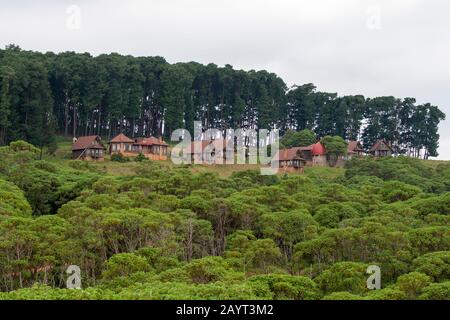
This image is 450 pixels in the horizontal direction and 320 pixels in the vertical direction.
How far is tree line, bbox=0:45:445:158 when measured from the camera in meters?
68.5

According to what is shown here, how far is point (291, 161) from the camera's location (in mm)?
72438

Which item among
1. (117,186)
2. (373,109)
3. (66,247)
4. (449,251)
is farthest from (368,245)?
(373,109)

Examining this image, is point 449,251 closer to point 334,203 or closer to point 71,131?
point 334,203

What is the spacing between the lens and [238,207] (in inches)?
→ 1535

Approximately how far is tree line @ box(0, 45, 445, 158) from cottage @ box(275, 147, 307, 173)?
14.5m

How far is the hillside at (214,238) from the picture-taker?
85.8 ft

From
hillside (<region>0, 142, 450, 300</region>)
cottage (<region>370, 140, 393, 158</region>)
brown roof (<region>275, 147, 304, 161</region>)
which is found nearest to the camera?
hillside (<region>0, 142, 450, 300</region>)

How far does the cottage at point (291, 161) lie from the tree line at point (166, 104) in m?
14.5

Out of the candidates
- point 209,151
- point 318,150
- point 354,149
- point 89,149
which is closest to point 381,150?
point 354,149

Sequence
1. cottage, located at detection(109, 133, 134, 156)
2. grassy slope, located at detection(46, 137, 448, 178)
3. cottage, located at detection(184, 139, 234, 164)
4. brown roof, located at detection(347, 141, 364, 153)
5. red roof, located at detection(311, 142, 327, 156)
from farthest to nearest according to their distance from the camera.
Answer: brown roof, located at detection(347, 141, 364, 153)
red roof, located at detection(311, 142, 327, 156)
cottage, located at detection(184, 139, 234, 164)
cottage, located at detection(109, 133, 134, 156)
grassy slope, located at detection(46, 137, 448, 178)

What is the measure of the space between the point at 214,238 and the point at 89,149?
32.3m

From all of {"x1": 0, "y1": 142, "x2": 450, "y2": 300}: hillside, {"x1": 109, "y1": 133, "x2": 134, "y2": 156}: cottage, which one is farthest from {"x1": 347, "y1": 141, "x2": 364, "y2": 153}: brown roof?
{"x1": 0, "y1": 142, "x2": 450, "y2": 300}: hillside

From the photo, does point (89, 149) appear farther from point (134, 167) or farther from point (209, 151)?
point (209, 151)

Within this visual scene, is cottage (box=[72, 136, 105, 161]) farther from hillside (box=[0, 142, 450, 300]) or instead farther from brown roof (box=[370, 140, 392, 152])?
brown roof (box=[370, 140, 392, 152])
